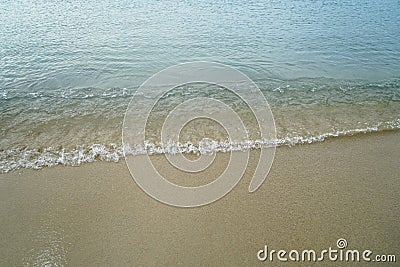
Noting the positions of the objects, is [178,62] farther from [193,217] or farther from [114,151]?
[193,217]

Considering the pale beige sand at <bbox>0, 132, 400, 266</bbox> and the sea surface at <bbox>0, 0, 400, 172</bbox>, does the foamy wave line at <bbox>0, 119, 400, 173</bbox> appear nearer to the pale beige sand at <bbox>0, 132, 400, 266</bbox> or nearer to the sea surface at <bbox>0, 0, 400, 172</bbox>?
the sea surface at <bbox>0, 0, 400, 172</bbox>

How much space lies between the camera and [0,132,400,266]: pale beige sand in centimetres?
342

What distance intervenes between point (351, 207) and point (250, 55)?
6.43 m

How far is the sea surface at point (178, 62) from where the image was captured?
5.53m

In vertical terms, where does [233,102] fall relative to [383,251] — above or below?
above

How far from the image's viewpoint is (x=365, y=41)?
35.2ft

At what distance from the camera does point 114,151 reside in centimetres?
507

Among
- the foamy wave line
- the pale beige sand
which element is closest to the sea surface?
the foamy wave line

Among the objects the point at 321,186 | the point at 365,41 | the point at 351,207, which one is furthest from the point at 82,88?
the point at 365,41

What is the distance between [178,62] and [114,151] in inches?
184

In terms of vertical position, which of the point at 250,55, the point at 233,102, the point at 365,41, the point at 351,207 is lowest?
the point at 351,207

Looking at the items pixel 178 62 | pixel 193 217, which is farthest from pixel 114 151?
pixel 178 62

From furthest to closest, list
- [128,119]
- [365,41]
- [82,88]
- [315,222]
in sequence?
[365,41], [82,88], [128,119], [315,222]

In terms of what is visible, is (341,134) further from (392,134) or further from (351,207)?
(351,207)
